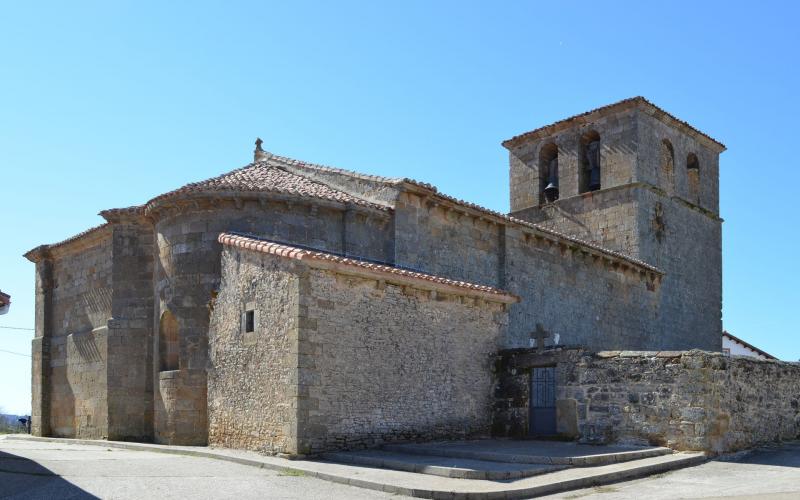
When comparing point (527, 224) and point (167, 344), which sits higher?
point (527, 224)

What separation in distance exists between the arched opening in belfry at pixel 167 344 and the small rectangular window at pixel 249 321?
258 centimetres

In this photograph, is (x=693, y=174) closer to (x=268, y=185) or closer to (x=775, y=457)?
(x=775, y=457)

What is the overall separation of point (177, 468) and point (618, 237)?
16.9 metres

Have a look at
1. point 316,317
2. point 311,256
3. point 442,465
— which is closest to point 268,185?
point 311,256

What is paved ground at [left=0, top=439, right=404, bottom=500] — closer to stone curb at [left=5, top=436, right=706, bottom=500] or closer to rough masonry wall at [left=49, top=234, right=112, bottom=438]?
stone curb at [left=5, top=436, right=706, bottom=500]

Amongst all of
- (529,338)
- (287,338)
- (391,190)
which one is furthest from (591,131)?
(287,338)

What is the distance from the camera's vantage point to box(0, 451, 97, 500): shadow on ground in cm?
811

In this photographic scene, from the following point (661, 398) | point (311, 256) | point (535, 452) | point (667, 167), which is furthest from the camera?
point (667, 167)

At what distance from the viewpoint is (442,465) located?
9.84 metres

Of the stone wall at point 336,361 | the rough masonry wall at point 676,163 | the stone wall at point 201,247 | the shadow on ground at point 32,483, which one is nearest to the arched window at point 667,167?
the rough masonry wall at point 676,163

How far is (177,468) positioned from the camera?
407 inches

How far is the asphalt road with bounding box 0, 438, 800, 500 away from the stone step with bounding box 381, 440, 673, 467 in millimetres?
755

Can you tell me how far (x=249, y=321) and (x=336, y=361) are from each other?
184cm

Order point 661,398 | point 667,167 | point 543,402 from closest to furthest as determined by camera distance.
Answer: point 661,398 < point 543,402 < point 667,167
